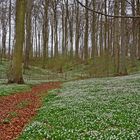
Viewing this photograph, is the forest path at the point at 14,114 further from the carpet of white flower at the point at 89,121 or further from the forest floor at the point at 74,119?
the carpet of white flower at the point at 89,121

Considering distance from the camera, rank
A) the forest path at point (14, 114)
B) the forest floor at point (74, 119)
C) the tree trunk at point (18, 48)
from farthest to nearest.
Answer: the tree trunk at point (18, 48) < the forest path at point (14, 114) < the forest floor at point (74, 119)

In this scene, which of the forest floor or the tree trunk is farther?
the tree trunk

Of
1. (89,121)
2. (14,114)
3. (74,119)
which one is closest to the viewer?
(89,121)

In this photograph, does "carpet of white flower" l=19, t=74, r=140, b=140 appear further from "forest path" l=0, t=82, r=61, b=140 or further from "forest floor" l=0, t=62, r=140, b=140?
"forest path" l=0, t=82, r=61, b=140

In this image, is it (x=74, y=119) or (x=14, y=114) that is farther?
(x=14, y=114)

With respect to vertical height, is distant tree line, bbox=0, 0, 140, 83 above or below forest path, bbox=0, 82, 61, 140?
above

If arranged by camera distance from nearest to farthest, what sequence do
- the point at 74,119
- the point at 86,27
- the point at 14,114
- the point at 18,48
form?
the point at 74,119, the point at 14,114, the point at 18,48, the point at 86,27

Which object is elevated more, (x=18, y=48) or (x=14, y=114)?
(x=18, y=48)

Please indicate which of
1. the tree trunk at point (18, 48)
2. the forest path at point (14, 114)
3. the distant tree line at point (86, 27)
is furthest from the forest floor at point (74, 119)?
the tree trunk at point (18, 48)

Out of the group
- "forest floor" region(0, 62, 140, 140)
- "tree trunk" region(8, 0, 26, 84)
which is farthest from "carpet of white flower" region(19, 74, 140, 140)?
"tree trunk" region(8, 0, 26, 84)

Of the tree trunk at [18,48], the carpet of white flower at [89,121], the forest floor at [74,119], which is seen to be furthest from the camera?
the tree trunk at [18,48]

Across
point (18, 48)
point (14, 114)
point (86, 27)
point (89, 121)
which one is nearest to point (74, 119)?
point (89, 121)

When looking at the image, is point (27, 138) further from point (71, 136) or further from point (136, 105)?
point (136, 105)

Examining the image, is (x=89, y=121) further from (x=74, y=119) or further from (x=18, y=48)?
(x=18, y=48)
